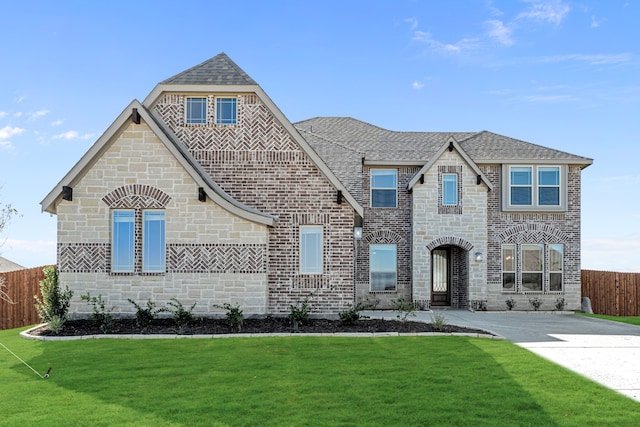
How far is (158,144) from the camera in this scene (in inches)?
647

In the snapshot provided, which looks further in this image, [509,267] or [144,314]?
[509,267]

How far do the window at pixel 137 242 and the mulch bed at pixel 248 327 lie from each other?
1665 mm

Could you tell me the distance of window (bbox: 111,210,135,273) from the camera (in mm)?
16312

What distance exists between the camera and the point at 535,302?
2328cm

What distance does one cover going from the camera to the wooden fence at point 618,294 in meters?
25.0

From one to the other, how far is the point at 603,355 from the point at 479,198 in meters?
10.7

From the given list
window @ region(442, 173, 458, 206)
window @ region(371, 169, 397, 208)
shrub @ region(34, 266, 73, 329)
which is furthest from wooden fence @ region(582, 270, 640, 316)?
shrub @ region(34, 266, 73, 329)

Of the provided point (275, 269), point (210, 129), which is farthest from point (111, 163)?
point (275, 269)

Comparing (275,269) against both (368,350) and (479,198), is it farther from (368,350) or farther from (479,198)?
(479,198)

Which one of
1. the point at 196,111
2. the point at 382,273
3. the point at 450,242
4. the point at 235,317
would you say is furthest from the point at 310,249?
the point at 450,242

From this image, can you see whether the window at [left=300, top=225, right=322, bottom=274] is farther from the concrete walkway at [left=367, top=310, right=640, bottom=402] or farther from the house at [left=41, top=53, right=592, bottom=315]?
the concrete walkway at [left=367, top=310, right=640, bottom=402]

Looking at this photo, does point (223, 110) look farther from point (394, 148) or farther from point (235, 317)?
point (394, 148)

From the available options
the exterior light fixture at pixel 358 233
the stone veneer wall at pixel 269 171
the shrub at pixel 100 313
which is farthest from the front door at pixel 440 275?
the shrub at pixel 100 313

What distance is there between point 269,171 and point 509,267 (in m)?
12.0
